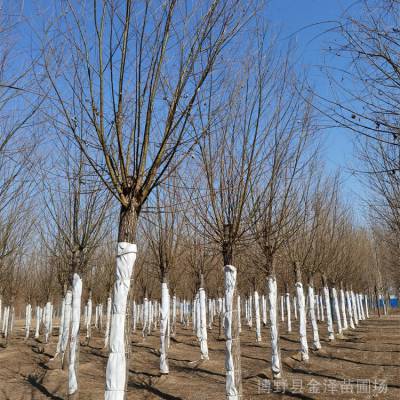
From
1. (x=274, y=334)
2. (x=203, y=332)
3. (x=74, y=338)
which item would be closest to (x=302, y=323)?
(x=274, y=334)

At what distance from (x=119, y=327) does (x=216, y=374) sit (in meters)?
6.93

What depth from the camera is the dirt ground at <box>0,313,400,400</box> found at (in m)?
7.57

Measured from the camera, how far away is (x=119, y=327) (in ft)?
11.8

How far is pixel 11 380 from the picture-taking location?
9.86 m

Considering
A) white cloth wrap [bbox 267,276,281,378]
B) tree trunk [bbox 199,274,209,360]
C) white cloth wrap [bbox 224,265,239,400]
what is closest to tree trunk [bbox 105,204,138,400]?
white cloth wrap [bbox 224,265,239,400]

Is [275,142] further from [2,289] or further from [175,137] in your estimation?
[2,289]

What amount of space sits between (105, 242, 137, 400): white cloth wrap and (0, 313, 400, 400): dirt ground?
429 cm

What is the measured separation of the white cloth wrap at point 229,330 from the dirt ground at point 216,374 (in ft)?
6.54

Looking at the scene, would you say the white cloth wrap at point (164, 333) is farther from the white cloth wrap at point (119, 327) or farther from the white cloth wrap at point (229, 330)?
the white cloth wrap at point (119, 327)

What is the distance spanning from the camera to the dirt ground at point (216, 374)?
757 centimetres

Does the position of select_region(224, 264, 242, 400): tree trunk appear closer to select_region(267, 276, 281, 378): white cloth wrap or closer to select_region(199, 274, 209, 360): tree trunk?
select_region(267, 276, 281, 378): white cloth wrap

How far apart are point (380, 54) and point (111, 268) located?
15649mm

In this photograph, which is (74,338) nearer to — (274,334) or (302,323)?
(274,334)

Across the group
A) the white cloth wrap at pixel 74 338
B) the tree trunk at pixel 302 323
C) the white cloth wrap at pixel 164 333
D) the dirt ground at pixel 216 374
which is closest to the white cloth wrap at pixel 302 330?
the tree trunk at pixel 302 323
